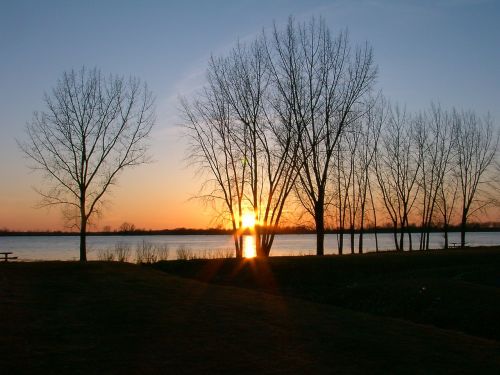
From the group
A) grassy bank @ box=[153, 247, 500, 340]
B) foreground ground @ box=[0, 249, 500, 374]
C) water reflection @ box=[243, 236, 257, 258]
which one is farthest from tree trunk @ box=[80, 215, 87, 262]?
water reflection @ box=[243, 236, 257, 258]

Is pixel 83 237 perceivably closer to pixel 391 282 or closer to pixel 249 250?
pixel 391 282

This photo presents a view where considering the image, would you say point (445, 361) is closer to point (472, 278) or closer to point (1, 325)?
point (1, 325)

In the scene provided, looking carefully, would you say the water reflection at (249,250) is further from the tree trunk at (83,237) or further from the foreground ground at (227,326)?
the foreground ground at (227,326)

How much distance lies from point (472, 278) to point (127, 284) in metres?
14.1

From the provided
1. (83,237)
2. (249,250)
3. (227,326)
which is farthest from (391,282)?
(249,250)

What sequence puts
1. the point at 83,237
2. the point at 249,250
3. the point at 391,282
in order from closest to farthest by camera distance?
the point at 391,282 → the point at 83,237 → the point at 249,250

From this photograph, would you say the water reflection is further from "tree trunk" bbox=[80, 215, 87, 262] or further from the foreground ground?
the foreground ground

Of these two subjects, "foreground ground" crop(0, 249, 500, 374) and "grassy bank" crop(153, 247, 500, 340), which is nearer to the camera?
"foreground ground" crop(0, 249, 500, 374)

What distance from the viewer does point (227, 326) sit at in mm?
12531

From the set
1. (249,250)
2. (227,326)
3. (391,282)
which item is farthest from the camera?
(249,250)

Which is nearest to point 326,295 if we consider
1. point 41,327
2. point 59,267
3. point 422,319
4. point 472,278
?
point 422,319

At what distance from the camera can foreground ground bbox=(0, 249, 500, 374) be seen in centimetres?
974

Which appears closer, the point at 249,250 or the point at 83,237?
the point at 83,237

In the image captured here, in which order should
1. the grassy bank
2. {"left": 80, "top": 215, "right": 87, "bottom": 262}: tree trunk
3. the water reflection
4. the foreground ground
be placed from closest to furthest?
the foreground ground < the grassy bank < {"left": 80, "top": 215, "right": 87, "bottom": 262}: tree trunk < the water reflection
